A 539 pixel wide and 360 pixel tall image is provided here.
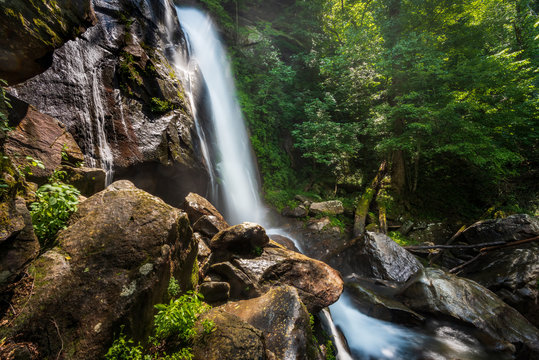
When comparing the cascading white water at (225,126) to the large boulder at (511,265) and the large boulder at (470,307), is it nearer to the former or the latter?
the large boulder at (470,307)

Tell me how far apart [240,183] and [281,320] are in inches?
315

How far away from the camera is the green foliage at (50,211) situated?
2240 millimetres

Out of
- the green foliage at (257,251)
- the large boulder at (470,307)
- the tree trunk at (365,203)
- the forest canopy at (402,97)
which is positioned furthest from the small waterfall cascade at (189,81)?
the large boulder at (470,307)

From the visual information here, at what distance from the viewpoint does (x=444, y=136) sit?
8797 mm

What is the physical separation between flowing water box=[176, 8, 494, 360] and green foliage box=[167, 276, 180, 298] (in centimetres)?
307

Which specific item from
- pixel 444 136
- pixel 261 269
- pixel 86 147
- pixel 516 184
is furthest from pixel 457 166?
pixel 86 147

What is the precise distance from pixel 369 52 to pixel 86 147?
43.8 ft

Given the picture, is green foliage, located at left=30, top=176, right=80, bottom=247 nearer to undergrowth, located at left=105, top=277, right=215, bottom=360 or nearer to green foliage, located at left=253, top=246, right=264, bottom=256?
undergrowth, located at left=105, top=277, right=215, bottom=360

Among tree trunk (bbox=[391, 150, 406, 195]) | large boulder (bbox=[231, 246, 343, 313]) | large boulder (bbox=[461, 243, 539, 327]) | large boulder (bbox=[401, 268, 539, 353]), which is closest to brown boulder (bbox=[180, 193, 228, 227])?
large boulder (bbox=[231, 246, 343, 313])

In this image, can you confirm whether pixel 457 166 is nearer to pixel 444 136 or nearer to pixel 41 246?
pixel 444 136

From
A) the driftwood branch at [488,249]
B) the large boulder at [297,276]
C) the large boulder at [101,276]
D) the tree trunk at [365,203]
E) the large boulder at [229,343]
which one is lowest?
the driftwood branch at [488,249]

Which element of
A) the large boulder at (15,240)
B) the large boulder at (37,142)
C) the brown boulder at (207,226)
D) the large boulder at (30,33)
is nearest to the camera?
the large boulder at (15,240)

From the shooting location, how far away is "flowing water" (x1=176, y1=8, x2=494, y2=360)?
4.32m

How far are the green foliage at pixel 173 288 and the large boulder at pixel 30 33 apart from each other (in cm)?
323
